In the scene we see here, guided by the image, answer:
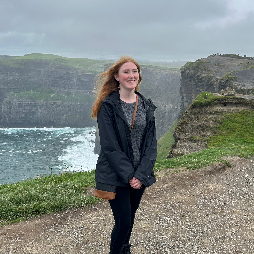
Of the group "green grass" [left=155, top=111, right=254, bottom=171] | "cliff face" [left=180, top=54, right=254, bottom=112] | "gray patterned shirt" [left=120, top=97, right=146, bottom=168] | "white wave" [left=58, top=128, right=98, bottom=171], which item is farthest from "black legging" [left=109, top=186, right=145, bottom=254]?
"white wave" [left=58, top=128, right=98, bottom=171]

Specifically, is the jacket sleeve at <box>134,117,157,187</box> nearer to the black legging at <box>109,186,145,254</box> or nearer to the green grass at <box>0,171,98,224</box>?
the black legging at <box>109,186,145,254</box>

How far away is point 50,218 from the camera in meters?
10.3

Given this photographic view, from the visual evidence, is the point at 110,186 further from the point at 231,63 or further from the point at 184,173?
the point at 231,63

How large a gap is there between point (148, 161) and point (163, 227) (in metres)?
4.63

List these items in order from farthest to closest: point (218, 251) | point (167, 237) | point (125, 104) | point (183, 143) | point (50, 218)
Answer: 1. point (183, 143)
2. point (50, 218)
3. point (167, 237)
4. point (218, 251)
5. point (125, 104)

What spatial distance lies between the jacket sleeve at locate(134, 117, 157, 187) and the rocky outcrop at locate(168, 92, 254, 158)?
71.6ft

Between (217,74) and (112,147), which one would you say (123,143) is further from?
→ (217,74)

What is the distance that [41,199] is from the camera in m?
11.6

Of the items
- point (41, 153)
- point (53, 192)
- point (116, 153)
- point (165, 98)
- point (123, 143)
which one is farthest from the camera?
point (165, 98)

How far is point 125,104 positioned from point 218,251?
17.8ft

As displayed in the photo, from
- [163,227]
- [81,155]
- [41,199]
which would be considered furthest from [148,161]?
[81,155]

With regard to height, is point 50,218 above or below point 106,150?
below

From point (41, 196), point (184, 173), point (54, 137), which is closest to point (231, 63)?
point (184, 173)

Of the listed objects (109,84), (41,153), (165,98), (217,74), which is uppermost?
(217,74)
